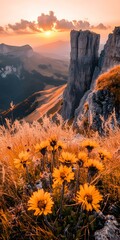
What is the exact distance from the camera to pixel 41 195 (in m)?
2.95

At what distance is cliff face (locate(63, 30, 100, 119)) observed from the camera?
7650cm

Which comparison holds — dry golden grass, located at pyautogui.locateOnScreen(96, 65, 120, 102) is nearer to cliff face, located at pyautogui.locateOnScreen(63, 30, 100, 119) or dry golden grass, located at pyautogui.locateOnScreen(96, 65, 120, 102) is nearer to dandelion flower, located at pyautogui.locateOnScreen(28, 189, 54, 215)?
dandelion flower, located at pyautogui.locateOnScreen(28, 189, 54, 215)

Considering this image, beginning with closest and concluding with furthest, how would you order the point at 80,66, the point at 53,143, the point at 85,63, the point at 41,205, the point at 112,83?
the point at 41,205 < the point at 53,143 < the point at 112,83 < the point at 85,63 < the point at 80,66

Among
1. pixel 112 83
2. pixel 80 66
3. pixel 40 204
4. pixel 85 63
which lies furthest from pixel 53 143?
pixel 80 66

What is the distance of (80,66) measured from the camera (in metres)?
78.8

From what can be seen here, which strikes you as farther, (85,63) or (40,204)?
(85,63)

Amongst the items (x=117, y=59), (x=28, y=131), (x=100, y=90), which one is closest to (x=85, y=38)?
(x=117, y=59)

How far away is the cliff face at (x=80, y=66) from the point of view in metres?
76.5

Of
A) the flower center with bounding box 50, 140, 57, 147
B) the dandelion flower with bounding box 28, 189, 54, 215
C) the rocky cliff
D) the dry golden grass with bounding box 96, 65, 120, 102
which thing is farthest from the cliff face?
the dandelion flower with bounding box 28, 189, 54, 215

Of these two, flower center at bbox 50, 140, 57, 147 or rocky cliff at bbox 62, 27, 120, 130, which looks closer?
flower center at bbox 50, 140, 57, 147

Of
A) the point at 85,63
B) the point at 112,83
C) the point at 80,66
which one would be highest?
the point at 112,83

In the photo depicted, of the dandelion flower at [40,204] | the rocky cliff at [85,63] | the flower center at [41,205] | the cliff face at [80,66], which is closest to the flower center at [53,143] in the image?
the dandelion flower at [40,204]

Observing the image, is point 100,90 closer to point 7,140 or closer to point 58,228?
point 7,140

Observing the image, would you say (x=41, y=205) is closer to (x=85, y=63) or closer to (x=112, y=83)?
(x=112, y=83)
